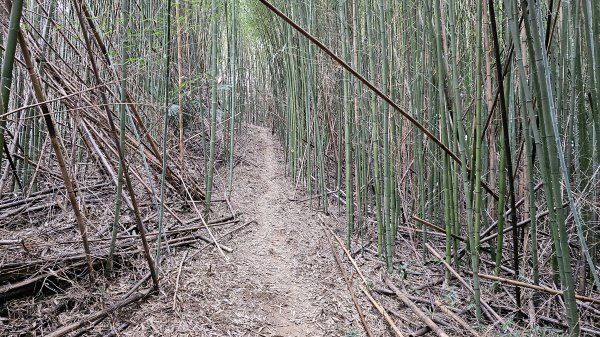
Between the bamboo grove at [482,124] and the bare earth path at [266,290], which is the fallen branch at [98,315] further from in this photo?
the bamboo grove at [482,124]

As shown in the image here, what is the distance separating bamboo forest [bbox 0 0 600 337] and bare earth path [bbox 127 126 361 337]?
1 cm

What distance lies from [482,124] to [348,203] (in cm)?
99

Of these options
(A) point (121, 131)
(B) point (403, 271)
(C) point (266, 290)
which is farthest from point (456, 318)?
(A) point (121, 131)

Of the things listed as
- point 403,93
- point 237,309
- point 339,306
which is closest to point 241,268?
point 237,309

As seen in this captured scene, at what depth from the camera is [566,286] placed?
1.15 meters

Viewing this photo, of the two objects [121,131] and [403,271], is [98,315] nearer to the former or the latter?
[121,131]

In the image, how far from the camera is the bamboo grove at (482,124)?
1.25 m

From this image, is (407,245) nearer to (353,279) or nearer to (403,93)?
(353,279)

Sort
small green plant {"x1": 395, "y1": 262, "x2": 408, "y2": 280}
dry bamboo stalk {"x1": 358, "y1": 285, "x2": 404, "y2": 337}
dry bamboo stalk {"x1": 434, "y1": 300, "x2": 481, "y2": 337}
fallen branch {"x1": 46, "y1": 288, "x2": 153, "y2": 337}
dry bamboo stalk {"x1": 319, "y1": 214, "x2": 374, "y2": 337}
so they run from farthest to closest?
small green plant {"x1": 395, "y1": 262, "x2": 408, "y2": 280}
dry bamboo stalk {"x1": 319, "y1": 214, "x2": 374, "y2": 337}
dry bamboo stalk {"x1": 358, "y1": 285, "x2": 404, "y2": 337}
dry bamboo stalk {"x1": 434, "y1": 300, "x2": 481, "y2": 337}
fallen branch {"x1": 46, "y1": 288, "x2": 153, "y2": 337}

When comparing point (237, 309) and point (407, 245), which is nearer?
point (237, 309)

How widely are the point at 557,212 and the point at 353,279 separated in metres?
1.34

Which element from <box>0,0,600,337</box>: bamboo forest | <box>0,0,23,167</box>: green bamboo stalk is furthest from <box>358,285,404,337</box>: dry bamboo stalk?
<box>0,0,23,167</box>: green bamboo stalk

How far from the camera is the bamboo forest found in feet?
4.76

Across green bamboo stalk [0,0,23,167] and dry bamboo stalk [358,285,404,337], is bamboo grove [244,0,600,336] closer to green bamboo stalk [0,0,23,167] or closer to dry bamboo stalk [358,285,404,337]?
dry bamboo stalk [358,285,404,337]
